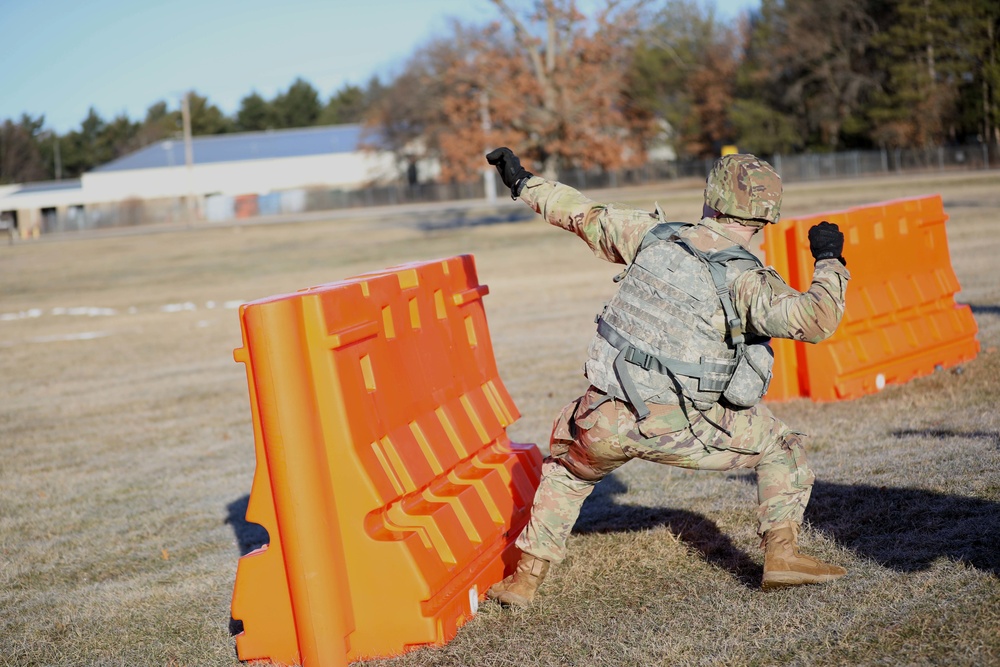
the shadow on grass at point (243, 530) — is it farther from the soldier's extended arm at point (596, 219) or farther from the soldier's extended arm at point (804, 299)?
the soldier's extended arm at point (804, 299)

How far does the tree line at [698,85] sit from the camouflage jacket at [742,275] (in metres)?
35.5

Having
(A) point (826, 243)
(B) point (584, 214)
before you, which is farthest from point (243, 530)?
(A) point (826, 243)

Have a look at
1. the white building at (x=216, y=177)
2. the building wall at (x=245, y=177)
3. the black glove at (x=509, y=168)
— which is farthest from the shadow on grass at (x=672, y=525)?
the building wall at (x=245, y=177)

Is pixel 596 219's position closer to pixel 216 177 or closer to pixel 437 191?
pixel 437 191

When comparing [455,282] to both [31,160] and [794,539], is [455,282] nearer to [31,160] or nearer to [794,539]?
[794,539]

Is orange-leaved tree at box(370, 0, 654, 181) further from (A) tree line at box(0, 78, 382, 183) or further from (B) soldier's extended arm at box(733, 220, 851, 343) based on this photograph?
(A) tree line at box(0, 78, 382, 183)

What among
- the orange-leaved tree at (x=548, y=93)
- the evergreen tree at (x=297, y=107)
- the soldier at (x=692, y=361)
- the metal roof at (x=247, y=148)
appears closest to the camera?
the soldier at (x=692, y=361)

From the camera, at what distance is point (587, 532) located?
17.8ft

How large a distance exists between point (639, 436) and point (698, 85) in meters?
74.2

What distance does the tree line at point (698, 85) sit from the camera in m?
40.1

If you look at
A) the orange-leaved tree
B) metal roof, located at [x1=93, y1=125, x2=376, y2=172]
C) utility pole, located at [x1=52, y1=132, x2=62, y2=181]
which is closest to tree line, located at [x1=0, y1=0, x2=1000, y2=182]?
the orange-leaved tree

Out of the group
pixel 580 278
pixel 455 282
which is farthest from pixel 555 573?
pixel 580 278

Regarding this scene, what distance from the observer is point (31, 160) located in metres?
114

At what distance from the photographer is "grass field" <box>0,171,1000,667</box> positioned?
3795 mm
